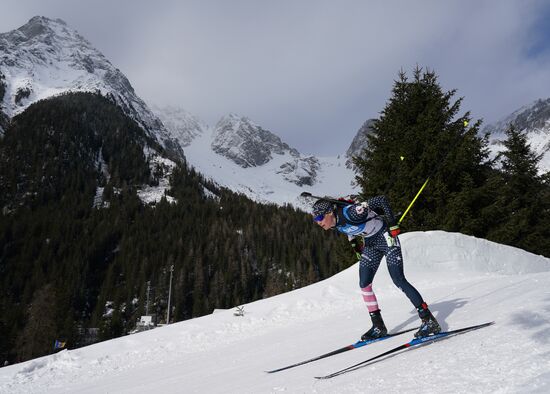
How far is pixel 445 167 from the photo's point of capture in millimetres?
17375

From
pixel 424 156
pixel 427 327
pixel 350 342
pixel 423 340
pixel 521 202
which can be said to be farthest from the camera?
pixel 521 202

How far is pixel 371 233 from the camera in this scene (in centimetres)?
615

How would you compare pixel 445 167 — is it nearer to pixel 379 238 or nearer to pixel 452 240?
pixel 452 240

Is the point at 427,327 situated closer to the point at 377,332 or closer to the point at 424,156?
the point at 377,332

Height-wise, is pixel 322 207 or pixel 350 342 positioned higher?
pixel 322 207

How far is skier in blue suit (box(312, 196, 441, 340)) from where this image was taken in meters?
5.68

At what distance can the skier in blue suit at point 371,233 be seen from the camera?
5684 millimetres

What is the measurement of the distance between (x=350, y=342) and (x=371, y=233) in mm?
2092

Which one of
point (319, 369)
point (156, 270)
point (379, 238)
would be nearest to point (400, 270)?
point (379, 238)

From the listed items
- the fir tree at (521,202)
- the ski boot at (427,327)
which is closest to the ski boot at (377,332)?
the ski boot at (427,327)

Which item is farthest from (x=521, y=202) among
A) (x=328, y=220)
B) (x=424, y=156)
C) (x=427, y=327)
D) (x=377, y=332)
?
(x=328, y=220)

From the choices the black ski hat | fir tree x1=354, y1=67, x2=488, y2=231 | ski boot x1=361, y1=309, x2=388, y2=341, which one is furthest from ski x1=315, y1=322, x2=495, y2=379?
fir tree x1=354, y1=67, x2=488, y2=231

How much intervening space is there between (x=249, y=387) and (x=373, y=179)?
15.5 meters

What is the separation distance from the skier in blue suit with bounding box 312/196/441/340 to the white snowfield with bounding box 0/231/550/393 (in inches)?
30.3
